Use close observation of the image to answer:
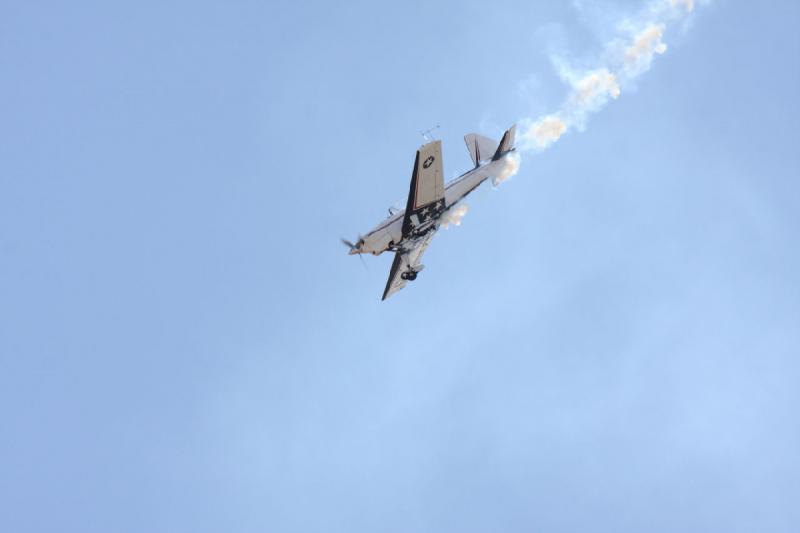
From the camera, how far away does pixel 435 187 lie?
196 feet

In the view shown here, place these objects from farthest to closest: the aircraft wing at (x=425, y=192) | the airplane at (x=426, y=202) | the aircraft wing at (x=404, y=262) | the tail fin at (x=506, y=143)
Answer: the tail fin at (x=506, y=143)
the aircraft wing at (x=404, y=262)
the airplane at (x=426, y=202)
the aircraft wing at (x=425, y=192)

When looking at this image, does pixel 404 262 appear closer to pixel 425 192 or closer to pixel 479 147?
pixel 425 192

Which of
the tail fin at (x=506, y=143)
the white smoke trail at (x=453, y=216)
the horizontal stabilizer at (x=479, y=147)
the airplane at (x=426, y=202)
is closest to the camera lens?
the airplane at (x=426, y=202)

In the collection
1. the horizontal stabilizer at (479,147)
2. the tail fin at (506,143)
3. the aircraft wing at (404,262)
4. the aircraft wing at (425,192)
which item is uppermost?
the horizontal stabilizer at (479,147)

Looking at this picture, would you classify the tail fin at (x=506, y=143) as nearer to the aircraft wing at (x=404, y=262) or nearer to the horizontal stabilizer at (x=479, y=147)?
the horizontal stabilizer at (x=479, y=147)

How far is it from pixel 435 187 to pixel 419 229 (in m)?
4.14

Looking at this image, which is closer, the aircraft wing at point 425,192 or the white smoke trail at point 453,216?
the aircraft wing at point 425,192

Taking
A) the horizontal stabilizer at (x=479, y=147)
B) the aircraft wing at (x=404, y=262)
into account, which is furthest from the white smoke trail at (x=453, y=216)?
the horizontal stabilizer at (x=479, y=147)

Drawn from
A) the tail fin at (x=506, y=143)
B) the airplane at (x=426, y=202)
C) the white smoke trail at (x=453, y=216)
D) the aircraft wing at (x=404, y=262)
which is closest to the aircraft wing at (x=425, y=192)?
the airplane at (x=426, y=202)

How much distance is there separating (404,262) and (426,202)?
742 cm

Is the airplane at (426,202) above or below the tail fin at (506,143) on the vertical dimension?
below

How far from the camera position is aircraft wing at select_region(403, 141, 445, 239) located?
5741 cm

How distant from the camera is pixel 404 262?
6625 cm

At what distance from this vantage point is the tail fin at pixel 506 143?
6631 centimetres
